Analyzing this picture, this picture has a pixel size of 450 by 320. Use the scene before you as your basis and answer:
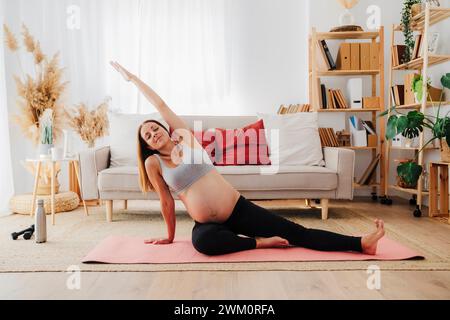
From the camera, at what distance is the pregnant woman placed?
2119mm

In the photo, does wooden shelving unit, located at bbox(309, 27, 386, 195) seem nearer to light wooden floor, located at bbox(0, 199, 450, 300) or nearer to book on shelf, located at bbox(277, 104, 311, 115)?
book on shelf, located at bbox(277, 104, 311, 115)

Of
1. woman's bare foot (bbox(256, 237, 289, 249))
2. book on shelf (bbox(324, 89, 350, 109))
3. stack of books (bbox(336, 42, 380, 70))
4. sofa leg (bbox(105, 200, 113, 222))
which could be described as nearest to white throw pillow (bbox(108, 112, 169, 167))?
sofa leg (bbox(105, 200, 113, 222))

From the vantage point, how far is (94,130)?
411 cm

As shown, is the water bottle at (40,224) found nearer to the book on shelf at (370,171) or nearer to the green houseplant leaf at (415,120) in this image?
the green houseplant leaf at (415,120)

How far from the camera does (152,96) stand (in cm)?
210

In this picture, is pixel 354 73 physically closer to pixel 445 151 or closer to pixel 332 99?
pixel 332 99

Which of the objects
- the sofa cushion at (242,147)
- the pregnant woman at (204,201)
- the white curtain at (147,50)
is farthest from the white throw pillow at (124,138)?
the pregnant woman at (204,201)

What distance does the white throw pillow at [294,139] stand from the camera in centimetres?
343

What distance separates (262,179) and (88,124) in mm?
1912

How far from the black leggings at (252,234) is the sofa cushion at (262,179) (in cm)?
88

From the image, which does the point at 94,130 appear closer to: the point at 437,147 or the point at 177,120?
the point at 177,120

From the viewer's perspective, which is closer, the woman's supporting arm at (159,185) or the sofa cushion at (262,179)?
the woman's supporting arm at (159,185)

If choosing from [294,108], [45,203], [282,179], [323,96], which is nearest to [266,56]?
[294,108]
